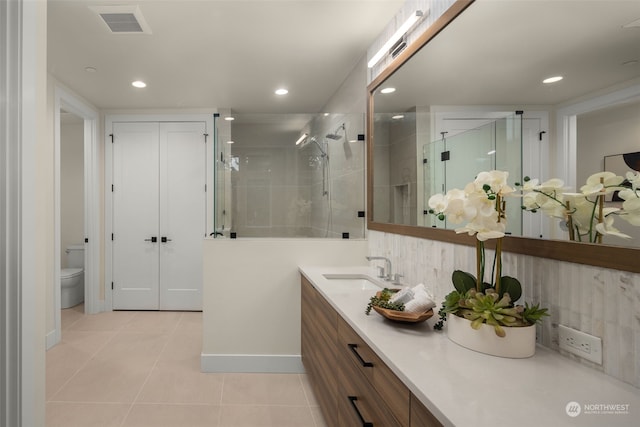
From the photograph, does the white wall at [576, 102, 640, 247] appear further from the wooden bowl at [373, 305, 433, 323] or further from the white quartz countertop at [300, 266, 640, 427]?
the wooden bowl at [373, 305, 433, 323]

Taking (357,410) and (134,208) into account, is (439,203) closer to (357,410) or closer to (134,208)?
(357,410)

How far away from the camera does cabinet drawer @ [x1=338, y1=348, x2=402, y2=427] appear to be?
3.38 ft

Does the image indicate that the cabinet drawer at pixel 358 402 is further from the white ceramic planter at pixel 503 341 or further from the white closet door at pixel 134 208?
the white closet door at pixel 134 208

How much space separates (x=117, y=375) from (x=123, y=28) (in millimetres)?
2641

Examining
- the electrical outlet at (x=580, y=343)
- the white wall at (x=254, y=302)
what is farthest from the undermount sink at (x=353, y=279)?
the electrical outlet at (x=580, y=343)

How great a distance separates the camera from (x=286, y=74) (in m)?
3.15

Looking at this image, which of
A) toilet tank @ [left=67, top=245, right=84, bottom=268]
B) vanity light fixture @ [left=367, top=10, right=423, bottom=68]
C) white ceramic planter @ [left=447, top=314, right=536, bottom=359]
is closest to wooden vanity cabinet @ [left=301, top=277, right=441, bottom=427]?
white ceramic planter @ [left=447, top=314, right=536, bottom=359]

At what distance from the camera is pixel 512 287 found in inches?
42.0

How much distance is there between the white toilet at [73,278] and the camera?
4.14 m

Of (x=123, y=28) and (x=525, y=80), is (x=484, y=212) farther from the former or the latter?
(x=123, y=28)

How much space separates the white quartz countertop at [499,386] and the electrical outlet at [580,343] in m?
0.03

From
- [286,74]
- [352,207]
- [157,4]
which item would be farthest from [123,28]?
[352,207]

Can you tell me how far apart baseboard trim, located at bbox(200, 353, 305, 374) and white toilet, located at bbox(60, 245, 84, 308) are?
110 inches

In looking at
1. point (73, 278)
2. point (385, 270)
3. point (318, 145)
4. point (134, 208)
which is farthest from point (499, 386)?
point (73, 278)
